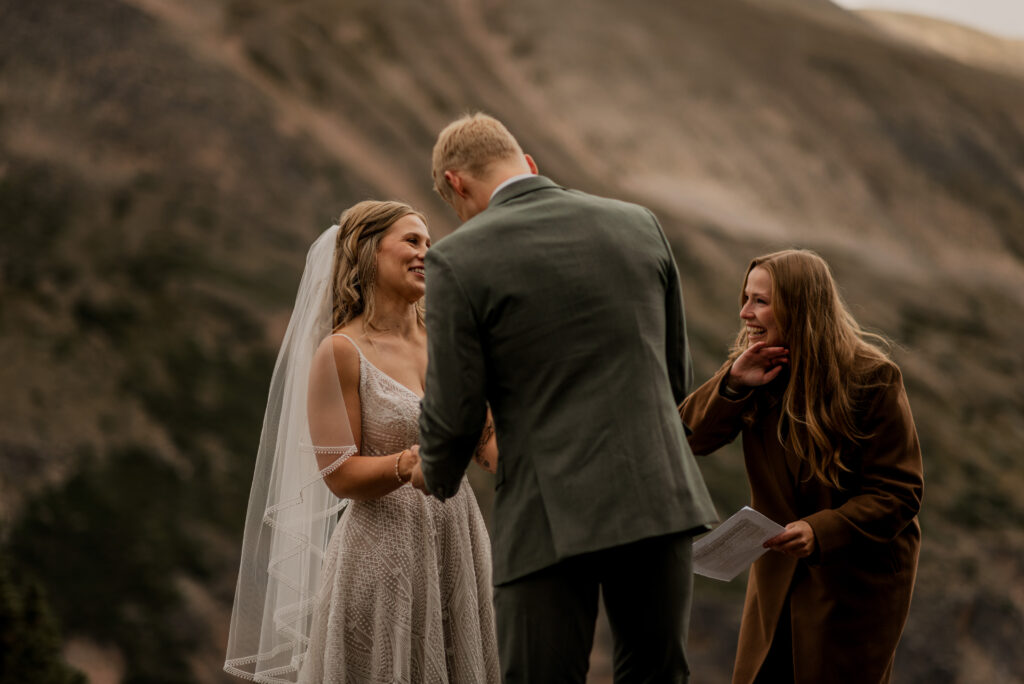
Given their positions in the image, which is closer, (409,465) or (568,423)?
(568,423)

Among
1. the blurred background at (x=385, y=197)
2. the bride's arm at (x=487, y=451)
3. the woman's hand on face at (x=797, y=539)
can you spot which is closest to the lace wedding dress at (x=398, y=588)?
the bride's arm at (x=487, y=451)

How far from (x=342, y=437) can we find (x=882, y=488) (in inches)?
A: 48.1

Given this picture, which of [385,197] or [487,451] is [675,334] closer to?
[487,451]

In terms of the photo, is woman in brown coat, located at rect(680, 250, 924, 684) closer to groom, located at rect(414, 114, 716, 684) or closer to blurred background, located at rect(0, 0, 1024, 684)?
groom, located at rect(414, 114, 716, 684)

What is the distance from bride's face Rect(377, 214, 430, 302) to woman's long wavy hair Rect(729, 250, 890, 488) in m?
0.82

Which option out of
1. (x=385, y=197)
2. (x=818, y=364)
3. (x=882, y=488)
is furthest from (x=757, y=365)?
(x=385, y=197)

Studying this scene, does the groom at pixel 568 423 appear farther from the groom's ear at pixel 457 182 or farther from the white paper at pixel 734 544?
the white paper at pixel 734 544

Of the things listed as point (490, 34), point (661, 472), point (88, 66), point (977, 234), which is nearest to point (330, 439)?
point (661, 472)

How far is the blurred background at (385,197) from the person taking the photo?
862 centimetres

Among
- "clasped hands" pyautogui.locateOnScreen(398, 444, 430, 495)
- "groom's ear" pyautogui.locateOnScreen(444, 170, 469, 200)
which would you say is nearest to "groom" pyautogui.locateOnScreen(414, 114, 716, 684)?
"groom's ear" pyautogui.locateOnScreen(444, 170, 469, 200)

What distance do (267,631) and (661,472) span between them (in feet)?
3.73

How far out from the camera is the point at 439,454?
2.08m

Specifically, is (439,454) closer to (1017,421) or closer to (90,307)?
(90,307)

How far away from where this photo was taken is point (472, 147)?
86.7 inches
